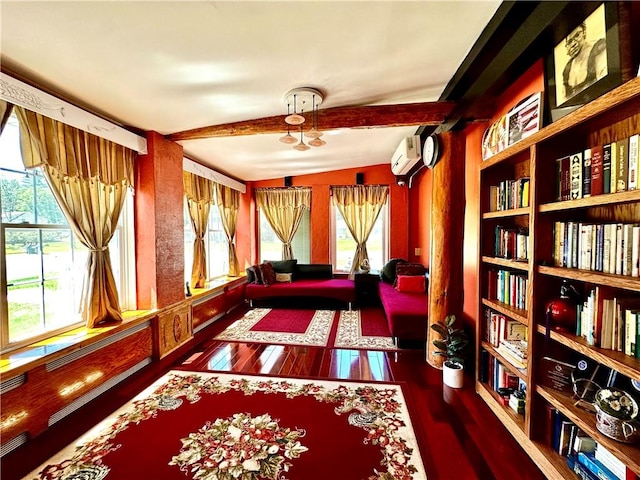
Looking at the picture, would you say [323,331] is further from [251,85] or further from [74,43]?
[74,43]

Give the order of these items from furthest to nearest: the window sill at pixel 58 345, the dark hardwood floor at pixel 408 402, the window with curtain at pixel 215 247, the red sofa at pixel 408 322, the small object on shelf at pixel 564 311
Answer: the window with curtain at pixel 215 247 → the red sofa at pixel 408 322 → the window sill at pixel 58 345 → the dark hardwood floor at pixel 408 402 → the small object on shelf at pixel 564 311

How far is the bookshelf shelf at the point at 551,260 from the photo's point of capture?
1.19 metres

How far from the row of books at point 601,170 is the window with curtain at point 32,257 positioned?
360cm

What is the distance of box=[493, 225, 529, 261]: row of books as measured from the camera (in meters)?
1.88

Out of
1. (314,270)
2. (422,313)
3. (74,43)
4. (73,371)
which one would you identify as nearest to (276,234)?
(314,270)

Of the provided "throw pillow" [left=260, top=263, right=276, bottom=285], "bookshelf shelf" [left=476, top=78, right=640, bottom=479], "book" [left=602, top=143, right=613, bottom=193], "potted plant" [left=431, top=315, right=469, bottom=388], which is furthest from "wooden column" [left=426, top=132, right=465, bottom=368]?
"throw pillow" [left=260, top=263, right=276, bottom=285]

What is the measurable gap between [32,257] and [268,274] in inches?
128

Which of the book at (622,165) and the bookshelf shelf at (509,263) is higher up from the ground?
the book at (622,165)

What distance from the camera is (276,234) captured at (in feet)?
19.3

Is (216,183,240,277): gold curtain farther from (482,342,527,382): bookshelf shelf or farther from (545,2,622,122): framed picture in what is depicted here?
(545,2,622,122): framed picture

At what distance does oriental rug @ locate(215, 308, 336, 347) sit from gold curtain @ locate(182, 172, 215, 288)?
0.93m

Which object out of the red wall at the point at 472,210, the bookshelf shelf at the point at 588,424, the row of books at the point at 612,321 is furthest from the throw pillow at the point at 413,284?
the row of books at the point at 612,321

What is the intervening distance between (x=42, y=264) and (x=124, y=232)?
2.53ft

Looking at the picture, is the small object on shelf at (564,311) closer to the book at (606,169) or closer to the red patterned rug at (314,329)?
the book at (606,169)
